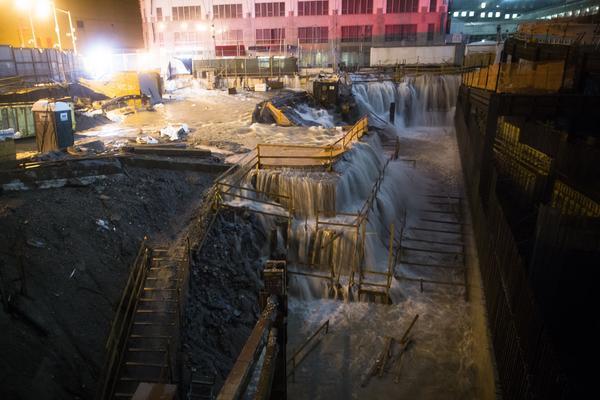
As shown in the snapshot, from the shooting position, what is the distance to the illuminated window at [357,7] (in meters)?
47.3

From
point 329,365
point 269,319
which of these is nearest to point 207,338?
point 329,365

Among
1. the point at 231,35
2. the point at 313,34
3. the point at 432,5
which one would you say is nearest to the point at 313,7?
the point at 313,34

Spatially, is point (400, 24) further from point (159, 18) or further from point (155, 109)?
point (155, 109)

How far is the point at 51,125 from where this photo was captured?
609 inches

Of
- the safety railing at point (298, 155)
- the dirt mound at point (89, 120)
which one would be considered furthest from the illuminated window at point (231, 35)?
the safety railing at point (298, 155)

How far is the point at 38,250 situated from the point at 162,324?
3.26m

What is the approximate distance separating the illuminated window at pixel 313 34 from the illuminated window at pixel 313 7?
163 centimetres

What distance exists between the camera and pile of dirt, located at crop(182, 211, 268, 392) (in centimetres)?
909

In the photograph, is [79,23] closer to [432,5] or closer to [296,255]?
[432,5]

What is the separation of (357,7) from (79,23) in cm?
2978

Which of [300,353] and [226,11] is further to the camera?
[226,11]

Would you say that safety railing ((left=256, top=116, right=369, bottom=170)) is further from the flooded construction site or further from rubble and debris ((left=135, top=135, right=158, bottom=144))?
rubble and debris ((left=135, top=135, right=158, bottom=144))

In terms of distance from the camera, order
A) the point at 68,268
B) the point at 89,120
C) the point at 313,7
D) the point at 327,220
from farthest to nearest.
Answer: the point at 313,7
the point at 89,120
the point at 327,220
the point at 68,268

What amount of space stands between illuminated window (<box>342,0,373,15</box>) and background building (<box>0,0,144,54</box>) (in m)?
25.9
